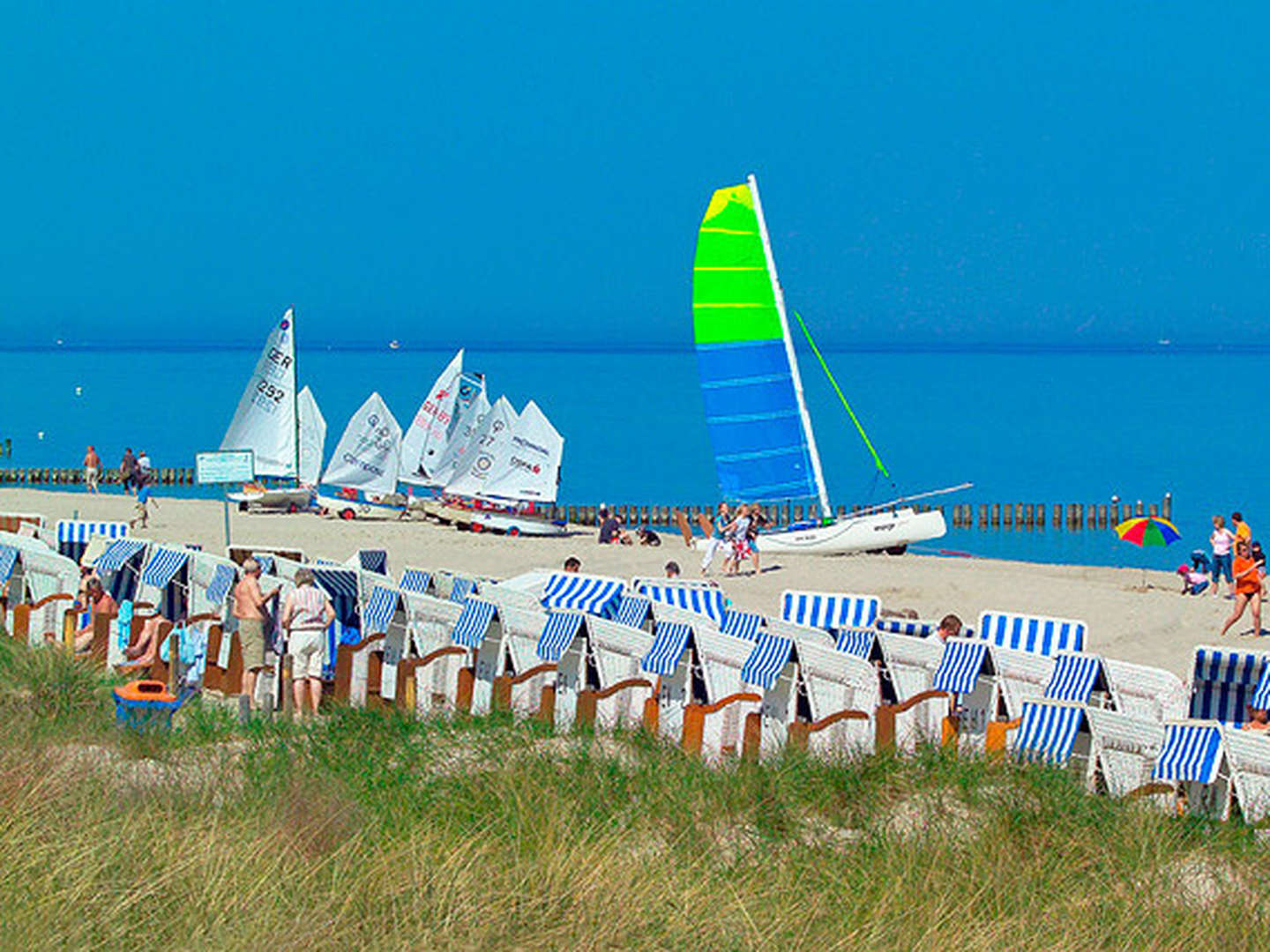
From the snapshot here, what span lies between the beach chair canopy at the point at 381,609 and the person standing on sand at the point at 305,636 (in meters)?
0.70

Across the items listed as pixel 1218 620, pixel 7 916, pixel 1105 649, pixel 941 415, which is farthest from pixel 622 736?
pixel 941 415

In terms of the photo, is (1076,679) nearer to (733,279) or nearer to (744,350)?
(744,350)

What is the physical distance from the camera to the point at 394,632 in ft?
42.4

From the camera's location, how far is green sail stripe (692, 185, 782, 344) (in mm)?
31781

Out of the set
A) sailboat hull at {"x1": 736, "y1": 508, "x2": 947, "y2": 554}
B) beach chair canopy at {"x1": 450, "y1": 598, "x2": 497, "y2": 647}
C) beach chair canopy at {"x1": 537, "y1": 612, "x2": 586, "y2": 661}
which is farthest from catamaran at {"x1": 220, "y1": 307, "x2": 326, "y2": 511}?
beach chair canopy at {"x1": 537, "y1": 612, "x2": 586, "y2": 661}

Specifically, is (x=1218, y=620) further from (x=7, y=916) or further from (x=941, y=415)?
(x=941, y=415)

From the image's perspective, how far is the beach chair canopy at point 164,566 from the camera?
14.8 m

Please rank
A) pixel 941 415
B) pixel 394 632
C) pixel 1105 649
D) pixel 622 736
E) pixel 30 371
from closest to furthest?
pixel 622 736 → pixel 394 632 → pixel 1105 649 → pixel 941 415 → pixel 30 371

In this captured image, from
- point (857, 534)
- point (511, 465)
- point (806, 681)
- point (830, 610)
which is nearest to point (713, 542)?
point (857, 534)

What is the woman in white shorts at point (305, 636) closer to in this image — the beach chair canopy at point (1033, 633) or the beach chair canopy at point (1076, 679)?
the beach chair canopy at point (1076, 679)

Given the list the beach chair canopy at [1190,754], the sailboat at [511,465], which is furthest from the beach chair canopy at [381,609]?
the sailboat at [511,465]

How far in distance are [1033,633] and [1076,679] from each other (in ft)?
8.50

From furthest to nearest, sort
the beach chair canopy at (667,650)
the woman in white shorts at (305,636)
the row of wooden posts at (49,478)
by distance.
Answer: the row of wooden posts at (49,478)
the woman in white shorts at (305,636)
the beach chair canopy at (667,650)

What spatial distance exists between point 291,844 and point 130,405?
109m
